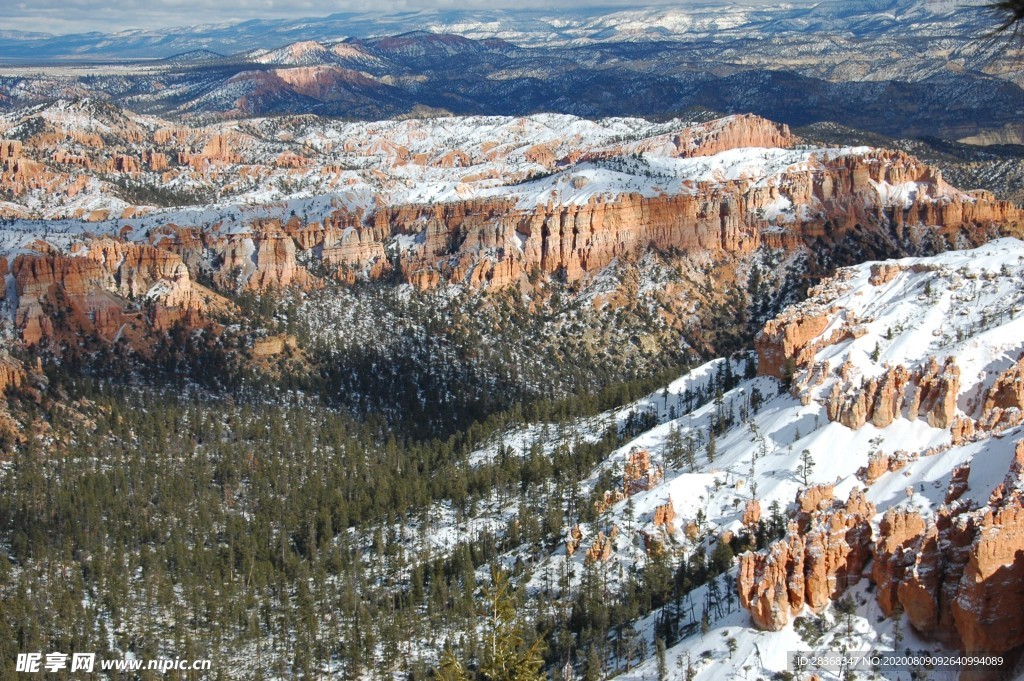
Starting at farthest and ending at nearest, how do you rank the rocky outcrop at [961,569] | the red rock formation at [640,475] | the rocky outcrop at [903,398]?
the red rock formation at [640,475] < the rocky outcrop at [903,398] < the rocky outcrop at [961,569]

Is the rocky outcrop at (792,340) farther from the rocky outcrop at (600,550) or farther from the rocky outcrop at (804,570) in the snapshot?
the rocky outcrop at (804,570)

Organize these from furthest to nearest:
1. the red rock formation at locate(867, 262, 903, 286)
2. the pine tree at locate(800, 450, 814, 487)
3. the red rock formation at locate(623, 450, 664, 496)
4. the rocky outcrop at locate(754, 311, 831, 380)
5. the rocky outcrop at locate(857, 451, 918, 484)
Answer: the red rock formation at locate(867, 262, 903, 286) → the rocky outcrop at locate(754, 311, 831, 380) → the red rock formation at locate(623, 450, 664, 496) → the pine tree at locate(800, 450, 814, 487) → the rocky outcrop at locate(857, 451, 918, 484)

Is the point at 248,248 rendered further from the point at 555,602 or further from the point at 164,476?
the point at 555,602

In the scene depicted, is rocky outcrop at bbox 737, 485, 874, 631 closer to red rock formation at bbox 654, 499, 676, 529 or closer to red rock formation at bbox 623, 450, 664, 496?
red rock formation at bbox 654, 499, 676, 529

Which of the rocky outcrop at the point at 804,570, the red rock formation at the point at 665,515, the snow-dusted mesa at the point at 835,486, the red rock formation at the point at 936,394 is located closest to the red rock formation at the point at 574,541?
the snow-dusted mesa at the point at 835,486

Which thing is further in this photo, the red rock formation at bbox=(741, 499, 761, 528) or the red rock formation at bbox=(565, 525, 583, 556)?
the red rock formation at bbox=(565, 525, 583, 556)

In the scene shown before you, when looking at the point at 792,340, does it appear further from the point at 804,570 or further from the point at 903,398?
the point at 804,570

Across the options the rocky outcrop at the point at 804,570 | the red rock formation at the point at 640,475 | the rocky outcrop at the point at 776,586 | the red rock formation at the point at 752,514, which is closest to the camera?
the rocky outcrop at the point at 776,586

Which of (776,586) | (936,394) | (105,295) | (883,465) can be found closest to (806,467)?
(883,465)

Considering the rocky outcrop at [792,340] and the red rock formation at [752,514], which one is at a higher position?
the rocky outcrop at [792,340]

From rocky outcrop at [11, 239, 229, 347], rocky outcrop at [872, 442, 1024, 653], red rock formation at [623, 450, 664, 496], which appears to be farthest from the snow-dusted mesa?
rocky outcrop at [11, 239, 229, 347]
